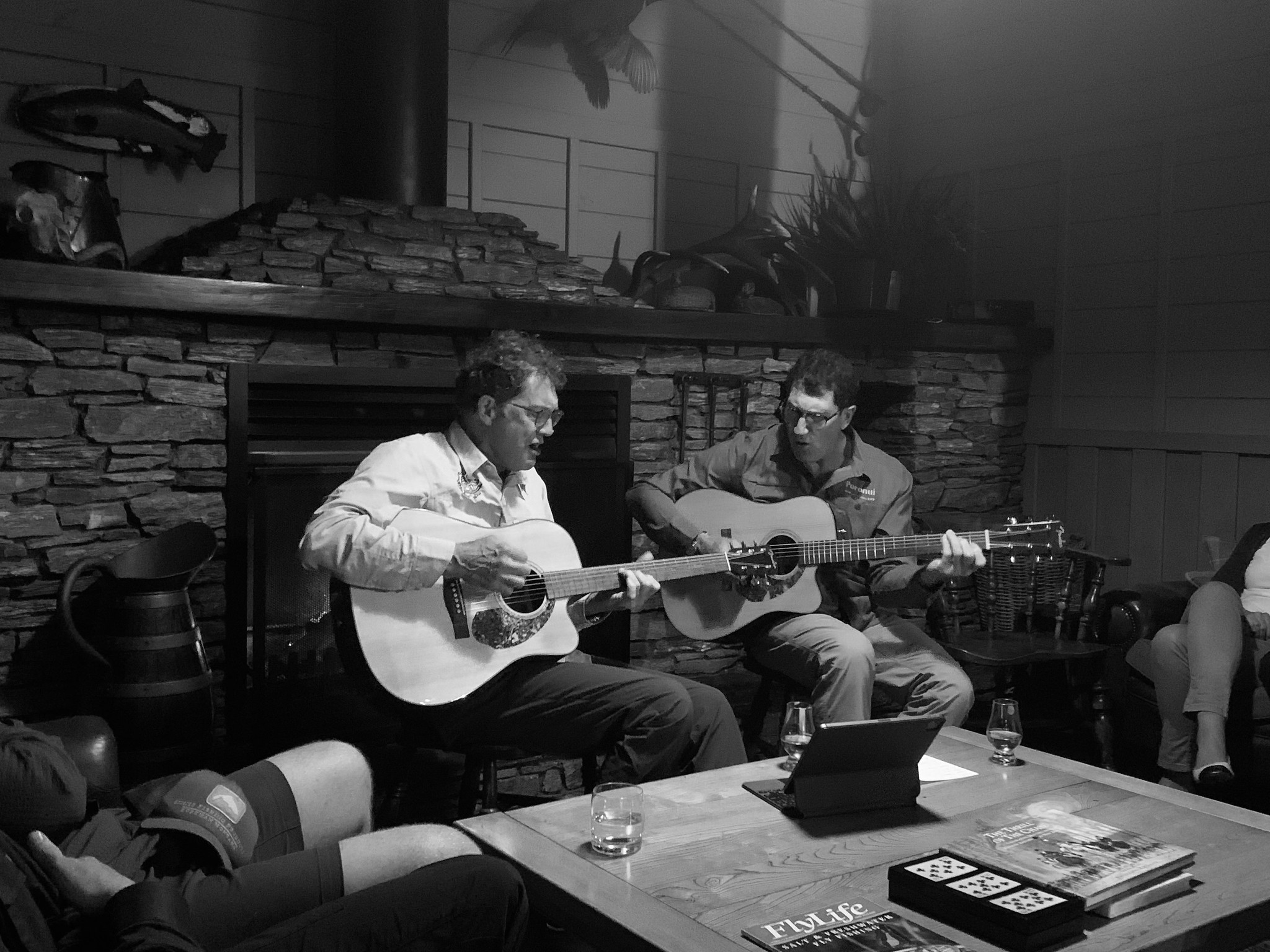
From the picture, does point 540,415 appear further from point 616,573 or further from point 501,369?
point 616,573

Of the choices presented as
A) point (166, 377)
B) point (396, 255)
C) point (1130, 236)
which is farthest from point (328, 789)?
point (1130, 236)

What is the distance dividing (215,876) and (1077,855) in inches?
49.7

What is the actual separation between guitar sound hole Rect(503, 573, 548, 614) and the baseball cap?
72 centimetres

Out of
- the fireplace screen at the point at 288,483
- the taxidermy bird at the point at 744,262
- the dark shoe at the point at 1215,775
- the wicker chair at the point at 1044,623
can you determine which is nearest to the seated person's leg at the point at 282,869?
the fireplace screen at the point at 288,483

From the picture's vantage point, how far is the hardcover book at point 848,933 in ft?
4.73

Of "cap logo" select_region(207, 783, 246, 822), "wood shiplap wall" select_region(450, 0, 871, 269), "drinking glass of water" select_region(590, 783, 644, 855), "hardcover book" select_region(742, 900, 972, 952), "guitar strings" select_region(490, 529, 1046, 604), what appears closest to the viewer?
"hardcover book" select_region(742, 900, 972, 952)

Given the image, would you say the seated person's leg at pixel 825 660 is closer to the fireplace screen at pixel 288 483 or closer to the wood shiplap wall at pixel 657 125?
the fireplace screen at pixel 288 483

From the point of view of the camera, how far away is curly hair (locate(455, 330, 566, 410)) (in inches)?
104

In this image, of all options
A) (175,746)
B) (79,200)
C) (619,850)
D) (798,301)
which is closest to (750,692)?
(798,301)

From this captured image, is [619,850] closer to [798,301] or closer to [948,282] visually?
[798,301]

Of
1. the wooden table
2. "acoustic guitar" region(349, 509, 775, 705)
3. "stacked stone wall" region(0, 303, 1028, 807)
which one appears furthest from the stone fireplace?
the wooden table

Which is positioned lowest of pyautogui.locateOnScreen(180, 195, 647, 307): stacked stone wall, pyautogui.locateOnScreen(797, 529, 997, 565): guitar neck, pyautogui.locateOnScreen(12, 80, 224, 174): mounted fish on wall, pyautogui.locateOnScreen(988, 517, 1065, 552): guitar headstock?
pyautogui.locateOnScreen(797, 529, 997, 565): guitar neck

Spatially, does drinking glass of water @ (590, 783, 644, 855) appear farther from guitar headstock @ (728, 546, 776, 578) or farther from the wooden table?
guitar headstock @ (728, 546, 776, 578)

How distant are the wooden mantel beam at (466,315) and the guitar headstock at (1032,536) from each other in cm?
→ 111
